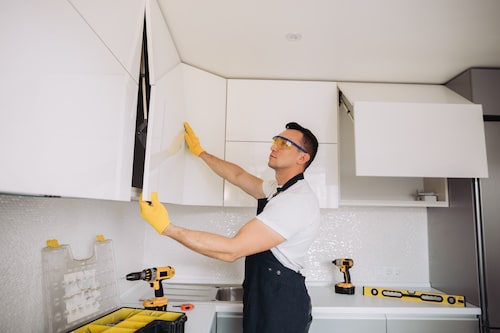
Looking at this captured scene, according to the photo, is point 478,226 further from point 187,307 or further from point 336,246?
point 187,307

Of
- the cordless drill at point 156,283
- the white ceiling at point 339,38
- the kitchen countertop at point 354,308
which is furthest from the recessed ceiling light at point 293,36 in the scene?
the kitchen countertop at point 354,308

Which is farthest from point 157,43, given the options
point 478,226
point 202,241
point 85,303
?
point 478,226

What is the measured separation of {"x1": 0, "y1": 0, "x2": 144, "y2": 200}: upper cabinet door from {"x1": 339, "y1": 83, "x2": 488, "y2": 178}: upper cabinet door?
1289 millimetres

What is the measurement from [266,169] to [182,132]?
58 cm

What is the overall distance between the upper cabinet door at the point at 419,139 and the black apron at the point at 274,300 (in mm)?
696

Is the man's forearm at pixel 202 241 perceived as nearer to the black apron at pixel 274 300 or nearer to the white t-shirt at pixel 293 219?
the white t-shirt at pixel 293 219

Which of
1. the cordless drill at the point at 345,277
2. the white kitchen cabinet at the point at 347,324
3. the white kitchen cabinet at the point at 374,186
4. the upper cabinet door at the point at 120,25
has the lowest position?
the white kitchen cabinet at the point at 347,324

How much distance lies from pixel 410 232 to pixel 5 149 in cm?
244

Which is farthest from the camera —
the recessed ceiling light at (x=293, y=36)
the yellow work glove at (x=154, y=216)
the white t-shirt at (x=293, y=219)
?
the recessed ceiling light at (x=293, y=36)

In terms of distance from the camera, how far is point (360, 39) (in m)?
1.62

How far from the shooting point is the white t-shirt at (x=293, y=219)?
130cm

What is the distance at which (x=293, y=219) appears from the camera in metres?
1.33

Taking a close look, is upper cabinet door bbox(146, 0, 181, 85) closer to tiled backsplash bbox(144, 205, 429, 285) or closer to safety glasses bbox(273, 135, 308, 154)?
safety glasses bbox(273, 135, 308, 154)

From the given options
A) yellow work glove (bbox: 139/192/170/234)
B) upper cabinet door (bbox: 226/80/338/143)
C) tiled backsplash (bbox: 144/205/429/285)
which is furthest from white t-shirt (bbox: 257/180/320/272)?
tiled backsplash (bbox: 144/205/429/285)
